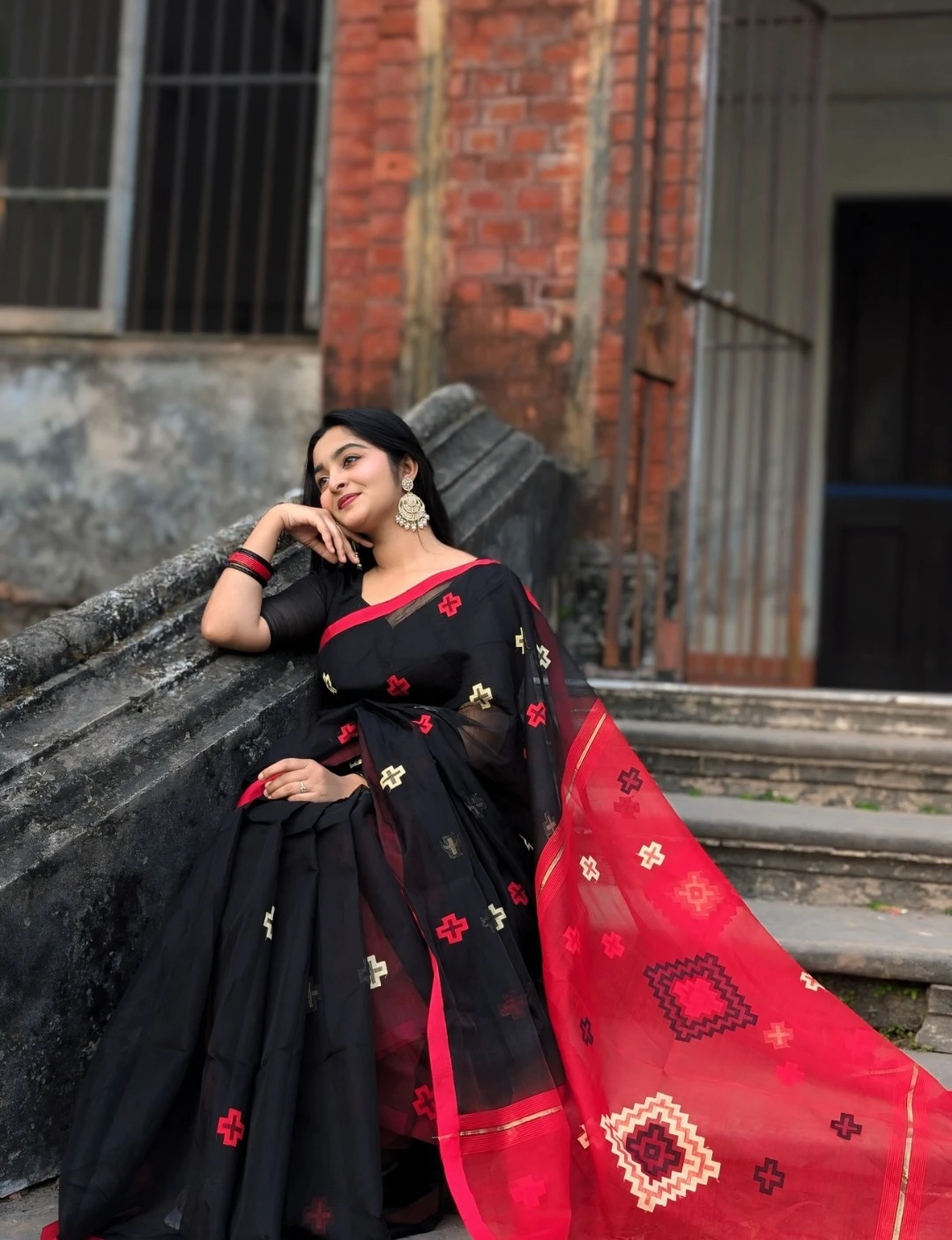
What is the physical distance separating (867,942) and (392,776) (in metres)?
1.18

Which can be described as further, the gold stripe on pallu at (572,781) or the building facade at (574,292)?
the building facade at (574,292)

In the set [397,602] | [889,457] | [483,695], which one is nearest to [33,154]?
[397,602]

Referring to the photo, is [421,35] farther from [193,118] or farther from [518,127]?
[193,118]

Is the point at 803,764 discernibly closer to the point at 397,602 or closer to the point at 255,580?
the point at 397,602

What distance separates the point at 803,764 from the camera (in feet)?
12.3

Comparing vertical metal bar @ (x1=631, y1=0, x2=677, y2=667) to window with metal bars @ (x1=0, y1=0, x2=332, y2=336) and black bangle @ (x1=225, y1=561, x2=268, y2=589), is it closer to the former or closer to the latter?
window with metal bars @ (x1=0, y1=0, x2=332, y2=336)

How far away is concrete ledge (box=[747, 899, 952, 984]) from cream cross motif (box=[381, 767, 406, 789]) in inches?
39.8

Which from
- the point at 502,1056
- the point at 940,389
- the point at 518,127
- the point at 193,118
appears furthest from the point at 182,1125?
the point at 193,118

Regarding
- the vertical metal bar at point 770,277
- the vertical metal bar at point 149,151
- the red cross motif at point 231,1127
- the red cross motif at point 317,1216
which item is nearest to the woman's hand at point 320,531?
the red cross motif at point 231,1127

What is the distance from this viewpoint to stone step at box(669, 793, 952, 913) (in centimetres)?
322

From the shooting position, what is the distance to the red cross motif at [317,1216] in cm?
200

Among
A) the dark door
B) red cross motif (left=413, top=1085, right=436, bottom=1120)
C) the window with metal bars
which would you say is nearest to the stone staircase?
red cross motif (left=413, top=1085, right=436, bottom=1120)

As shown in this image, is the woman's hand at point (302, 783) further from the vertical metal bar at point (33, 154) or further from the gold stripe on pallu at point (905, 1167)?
the vertical metal bar at point (33, 154)

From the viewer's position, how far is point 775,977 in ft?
7.82
